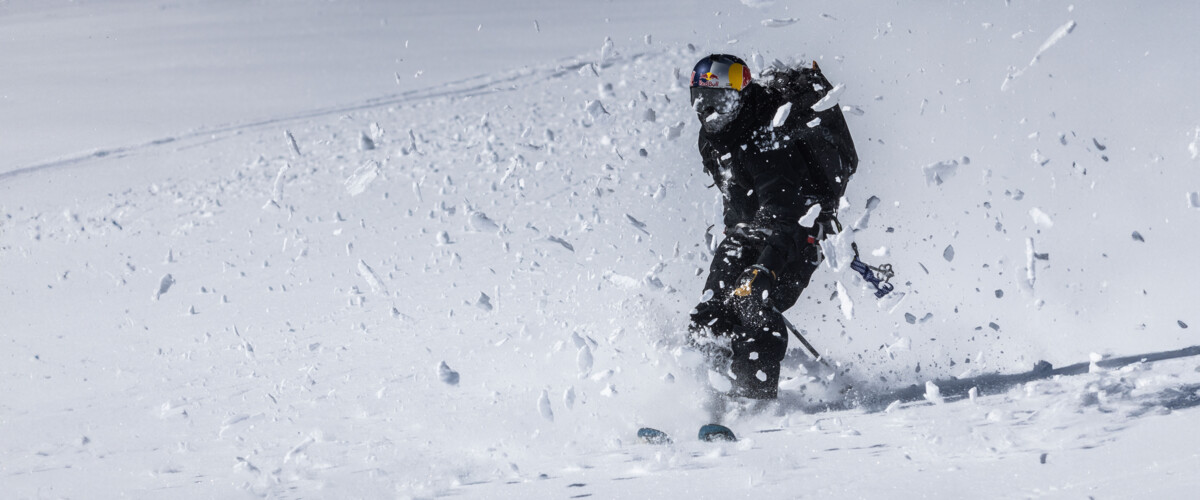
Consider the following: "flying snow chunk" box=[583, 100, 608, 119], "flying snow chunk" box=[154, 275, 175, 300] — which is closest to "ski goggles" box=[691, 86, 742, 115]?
"flying snow chunk" box=[583, 100, 608, 119]

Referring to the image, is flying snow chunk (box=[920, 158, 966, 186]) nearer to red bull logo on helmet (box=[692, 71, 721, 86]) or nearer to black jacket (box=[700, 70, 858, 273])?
black jacket (box=[700, 70, 858, 273])

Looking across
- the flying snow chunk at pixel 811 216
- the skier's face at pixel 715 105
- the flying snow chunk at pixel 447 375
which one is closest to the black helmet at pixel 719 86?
the skier's face at pixel 715 105

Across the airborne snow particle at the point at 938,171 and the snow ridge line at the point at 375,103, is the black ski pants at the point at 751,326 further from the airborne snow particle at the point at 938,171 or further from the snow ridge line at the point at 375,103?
the snow ridge line at the point at 375,103

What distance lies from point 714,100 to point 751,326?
0.86 m

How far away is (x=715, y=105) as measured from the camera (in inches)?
151

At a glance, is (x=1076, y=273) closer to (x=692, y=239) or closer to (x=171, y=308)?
(x=692, y=239)

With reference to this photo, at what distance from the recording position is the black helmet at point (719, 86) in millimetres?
3797

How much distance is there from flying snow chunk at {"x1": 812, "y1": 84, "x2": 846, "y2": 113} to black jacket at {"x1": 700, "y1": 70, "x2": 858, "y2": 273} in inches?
1.1

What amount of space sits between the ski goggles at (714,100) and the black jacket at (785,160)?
5 centimetres

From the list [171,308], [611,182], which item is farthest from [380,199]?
[171,308]

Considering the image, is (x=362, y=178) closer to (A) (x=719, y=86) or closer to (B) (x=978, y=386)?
(A) (x=719, y=86)

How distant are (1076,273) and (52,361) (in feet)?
18.2

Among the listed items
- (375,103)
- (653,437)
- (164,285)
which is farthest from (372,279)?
(375,103)

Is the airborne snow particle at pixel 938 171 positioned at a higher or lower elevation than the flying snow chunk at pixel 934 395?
higher
